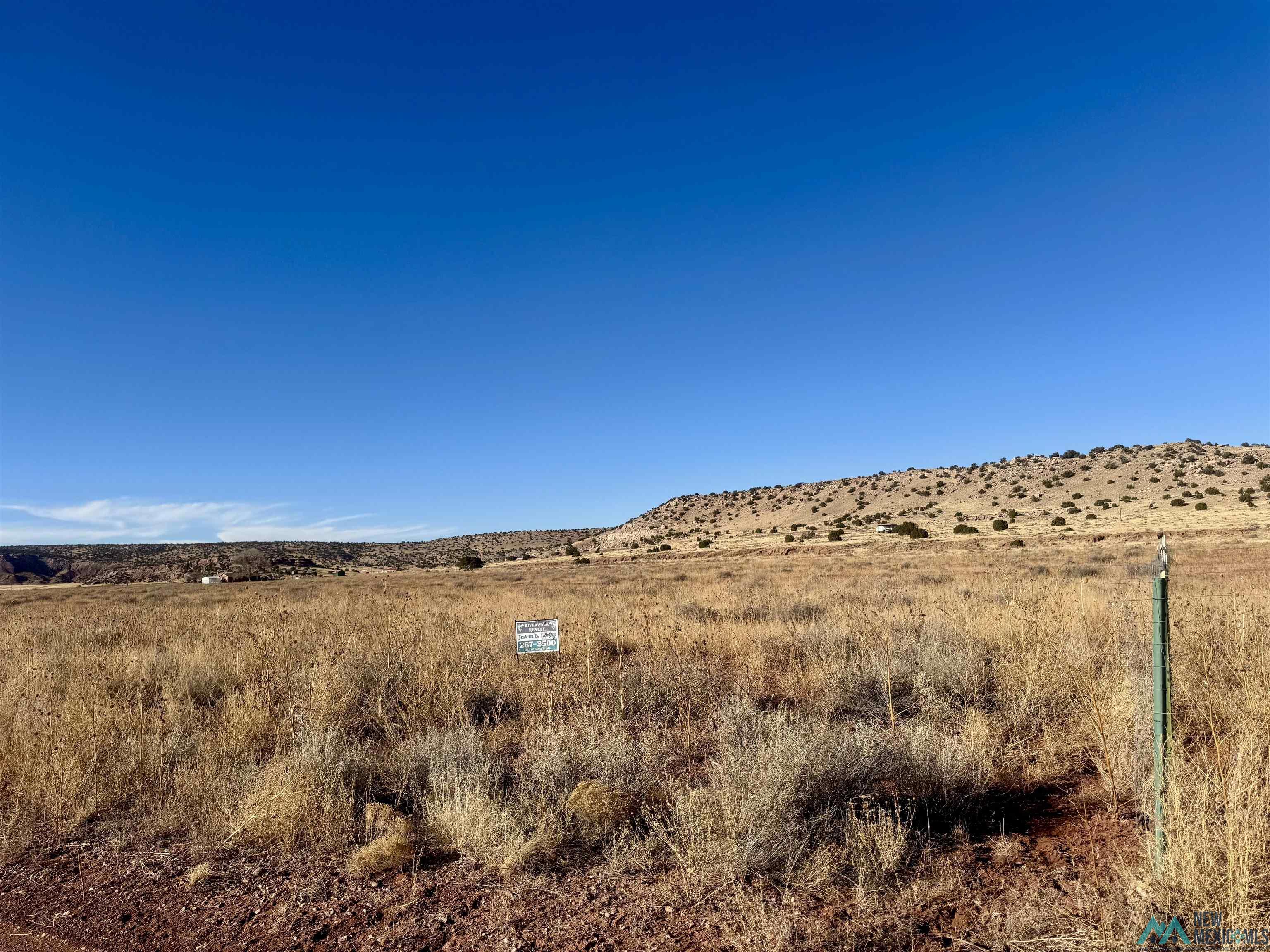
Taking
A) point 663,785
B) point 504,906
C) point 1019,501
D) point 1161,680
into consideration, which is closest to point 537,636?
point 663,785

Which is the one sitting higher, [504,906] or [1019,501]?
[1019,501]

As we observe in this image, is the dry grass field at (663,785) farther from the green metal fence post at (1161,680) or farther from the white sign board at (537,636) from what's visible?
the white sign board at (537,636)

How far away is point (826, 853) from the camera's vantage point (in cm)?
373

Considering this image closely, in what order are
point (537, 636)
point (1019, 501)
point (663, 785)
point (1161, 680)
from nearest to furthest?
point (1161, 680)
point (663, 785)
point (537, 636)
point (1019, 501)

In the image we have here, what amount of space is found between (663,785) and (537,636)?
2627 millimetres

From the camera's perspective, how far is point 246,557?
58.8 m

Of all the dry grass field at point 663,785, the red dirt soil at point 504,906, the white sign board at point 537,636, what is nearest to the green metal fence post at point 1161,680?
the dry grass field at point 663,785

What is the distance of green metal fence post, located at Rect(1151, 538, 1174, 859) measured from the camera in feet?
11.1

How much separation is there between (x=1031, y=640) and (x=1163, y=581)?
4730mm

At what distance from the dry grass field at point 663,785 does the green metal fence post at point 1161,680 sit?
9 centimetres

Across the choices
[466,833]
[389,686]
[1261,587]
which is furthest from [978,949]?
[1261,587]

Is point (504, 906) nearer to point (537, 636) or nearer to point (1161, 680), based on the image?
point (1161, 680)

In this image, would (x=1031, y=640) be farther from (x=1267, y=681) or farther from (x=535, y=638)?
(x=535, y=638)

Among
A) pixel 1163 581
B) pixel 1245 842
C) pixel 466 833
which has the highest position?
pixel 1163 581
